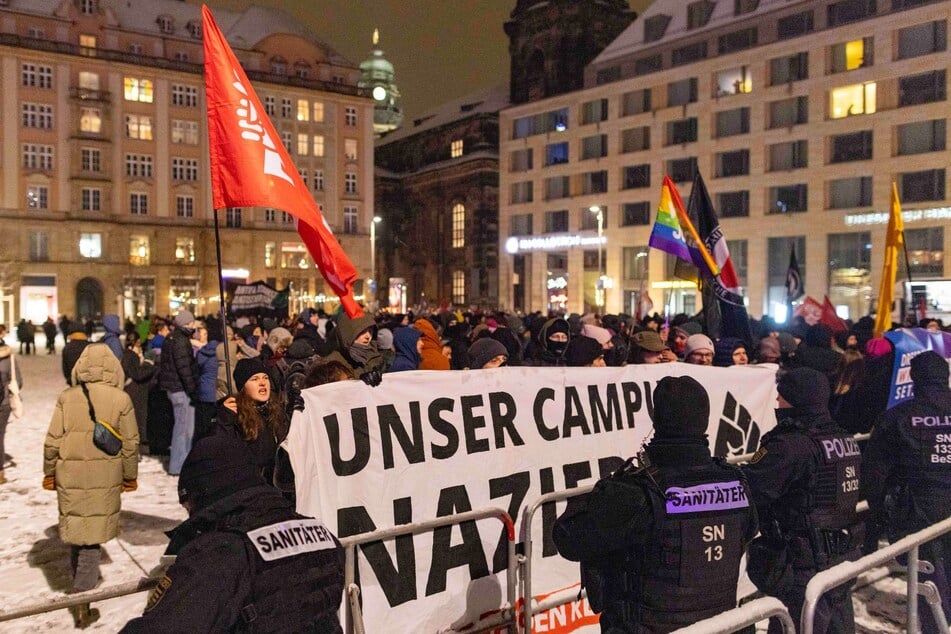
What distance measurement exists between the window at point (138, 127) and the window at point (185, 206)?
490 centimetres

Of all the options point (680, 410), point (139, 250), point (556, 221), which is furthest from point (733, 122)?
point (680, 410)

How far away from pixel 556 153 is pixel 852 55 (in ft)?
70.7

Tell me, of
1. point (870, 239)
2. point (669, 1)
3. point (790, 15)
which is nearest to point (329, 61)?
point (669, 1)

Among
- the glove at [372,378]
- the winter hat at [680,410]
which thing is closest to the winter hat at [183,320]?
the glove at [372,378]

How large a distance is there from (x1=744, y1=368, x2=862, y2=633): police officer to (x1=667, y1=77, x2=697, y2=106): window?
51501 mm

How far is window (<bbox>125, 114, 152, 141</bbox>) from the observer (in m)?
60.0

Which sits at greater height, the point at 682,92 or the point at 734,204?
the point at 682,92

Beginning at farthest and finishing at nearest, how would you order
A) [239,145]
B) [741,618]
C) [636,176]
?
1. [636,176]
2. [239,145]
3. [741,618]

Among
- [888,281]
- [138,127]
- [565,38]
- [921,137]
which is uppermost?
[565,38]

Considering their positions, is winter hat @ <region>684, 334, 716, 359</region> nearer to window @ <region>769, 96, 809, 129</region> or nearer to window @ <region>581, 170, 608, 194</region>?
window @ <region>769, 96, 809, 129</region>

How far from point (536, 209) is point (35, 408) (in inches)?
1922

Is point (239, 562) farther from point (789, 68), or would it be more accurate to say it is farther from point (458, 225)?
point (458, 225)

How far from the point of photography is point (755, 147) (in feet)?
163

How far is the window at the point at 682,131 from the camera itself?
172 feet
